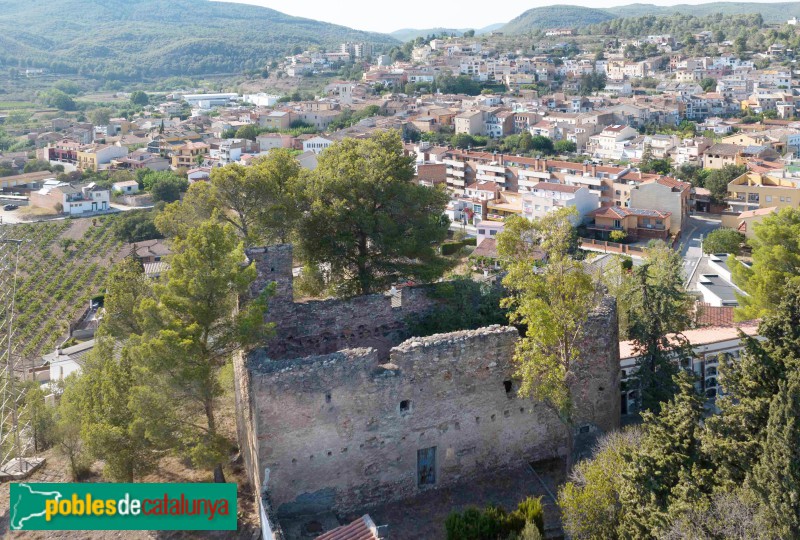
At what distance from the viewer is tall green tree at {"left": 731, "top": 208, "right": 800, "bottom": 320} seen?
19328 millimetres

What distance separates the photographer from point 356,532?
13.0 meters

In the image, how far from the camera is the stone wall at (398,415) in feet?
46.4

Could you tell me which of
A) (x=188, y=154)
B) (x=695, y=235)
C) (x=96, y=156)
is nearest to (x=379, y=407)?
(x=695, y=235)

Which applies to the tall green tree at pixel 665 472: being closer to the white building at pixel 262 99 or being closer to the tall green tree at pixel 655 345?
the tall green tree at pixel 655 345

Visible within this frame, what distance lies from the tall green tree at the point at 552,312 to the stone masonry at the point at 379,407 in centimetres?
65

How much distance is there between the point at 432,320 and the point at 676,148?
7285 cm

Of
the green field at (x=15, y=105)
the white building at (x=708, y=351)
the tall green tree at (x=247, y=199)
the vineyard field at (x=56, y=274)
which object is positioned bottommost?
the vineyard field at (x=56, y=274)

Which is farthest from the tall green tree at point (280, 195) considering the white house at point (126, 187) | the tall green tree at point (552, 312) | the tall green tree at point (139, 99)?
the tall green tree at point (139, 99)

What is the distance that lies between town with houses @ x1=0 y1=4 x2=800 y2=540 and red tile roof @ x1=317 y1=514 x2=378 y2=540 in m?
0.03

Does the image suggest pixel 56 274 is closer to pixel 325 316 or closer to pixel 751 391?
pixel 325 316

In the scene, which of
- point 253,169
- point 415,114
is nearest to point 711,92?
point 415,114

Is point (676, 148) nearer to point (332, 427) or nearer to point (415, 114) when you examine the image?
point (415, 114)

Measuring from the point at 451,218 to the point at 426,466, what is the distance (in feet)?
174

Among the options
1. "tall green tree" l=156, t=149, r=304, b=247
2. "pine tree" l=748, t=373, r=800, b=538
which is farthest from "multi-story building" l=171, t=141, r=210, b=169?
"pine tree" l=748, t=373, r=800, b=538
